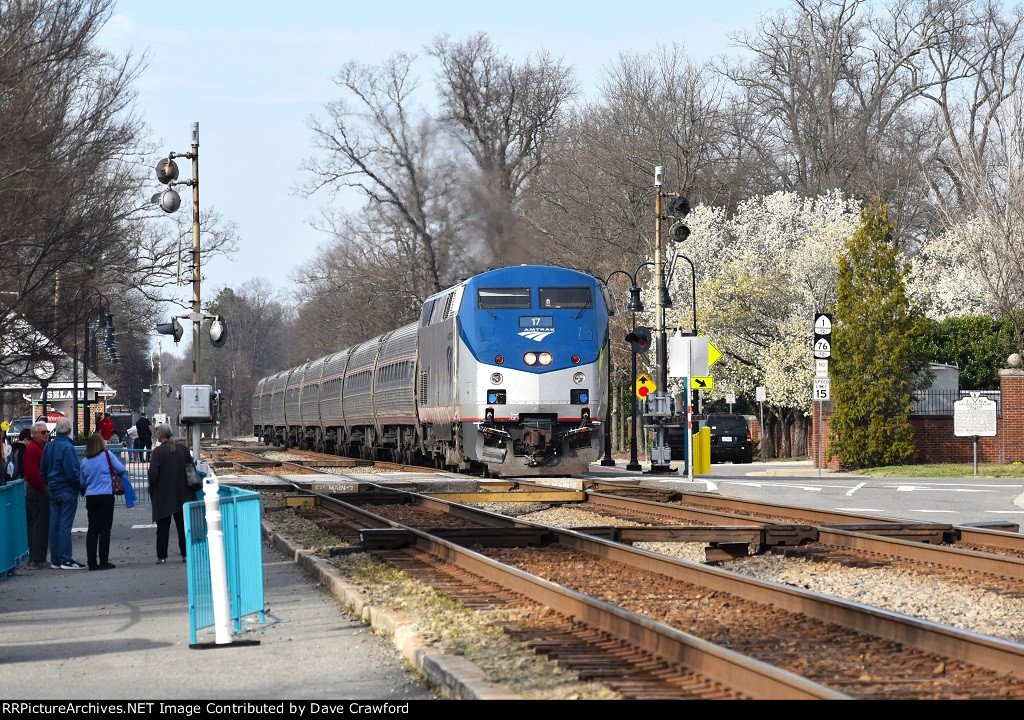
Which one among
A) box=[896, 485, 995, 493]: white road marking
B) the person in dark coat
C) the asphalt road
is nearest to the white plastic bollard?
the person in dark coat

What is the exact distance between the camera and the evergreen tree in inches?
1455

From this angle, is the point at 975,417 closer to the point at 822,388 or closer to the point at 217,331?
the point at 822,388

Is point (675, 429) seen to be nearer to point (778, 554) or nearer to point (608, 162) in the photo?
point (608, 162)

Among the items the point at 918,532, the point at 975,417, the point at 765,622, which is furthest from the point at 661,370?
the point at 765,622

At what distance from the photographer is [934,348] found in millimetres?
47406

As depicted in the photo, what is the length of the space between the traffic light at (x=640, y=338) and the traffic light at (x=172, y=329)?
38.7 ft

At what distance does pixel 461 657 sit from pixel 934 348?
138 ft

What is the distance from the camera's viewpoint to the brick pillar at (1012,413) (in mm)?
37250

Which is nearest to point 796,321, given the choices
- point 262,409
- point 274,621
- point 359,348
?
point 359,348

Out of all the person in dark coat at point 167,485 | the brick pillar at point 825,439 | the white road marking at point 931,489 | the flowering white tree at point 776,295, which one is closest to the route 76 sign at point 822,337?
the white road marking at point 931,489

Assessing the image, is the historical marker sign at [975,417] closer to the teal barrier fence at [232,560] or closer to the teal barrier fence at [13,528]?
the teal barrier fence at [13,528]

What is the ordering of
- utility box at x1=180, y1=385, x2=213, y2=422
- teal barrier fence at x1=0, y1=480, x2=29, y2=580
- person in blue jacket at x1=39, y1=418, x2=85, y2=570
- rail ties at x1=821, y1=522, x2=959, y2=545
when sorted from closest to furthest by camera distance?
teal barrier fence at x1=0, y1=480, x2=29, y2=580 < rail ties at x1=821, y1=522, x2=959, y2=545 < person in blue jacket at x1=39, y1=418, x2=85, y2=570 < utility box at x1=180, y1=385, x2=213, y2=422

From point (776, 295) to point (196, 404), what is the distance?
105 ft

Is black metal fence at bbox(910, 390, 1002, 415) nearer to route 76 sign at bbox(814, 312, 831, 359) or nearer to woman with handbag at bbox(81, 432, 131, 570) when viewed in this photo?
route 76 sign at bbox(814, 312, 831, 359)
